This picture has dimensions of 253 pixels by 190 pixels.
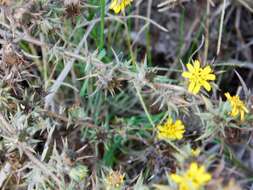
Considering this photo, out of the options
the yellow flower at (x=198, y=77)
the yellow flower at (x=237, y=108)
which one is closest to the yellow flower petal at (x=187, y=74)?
the yellow flower at (x=198, y=77)

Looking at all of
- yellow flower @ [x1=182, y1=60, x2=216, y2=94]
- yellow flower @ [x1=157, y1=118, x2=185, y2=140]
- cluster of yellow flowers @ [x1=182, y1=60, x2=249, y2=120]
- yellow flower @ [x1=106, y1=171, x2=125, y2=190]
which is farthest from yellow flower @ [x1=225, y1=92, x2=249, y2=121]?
yellow flower @ [x1=106, y1=171, x2=125, y2=190]

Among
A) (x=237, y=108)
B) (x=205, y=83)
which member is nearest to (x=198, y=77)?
(x=205, y=83)

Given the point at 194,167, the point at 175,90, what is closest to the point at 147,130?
the point at 175,90

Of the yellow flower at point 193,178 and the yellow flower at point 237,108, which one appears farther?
the yellow flower at point 237,108

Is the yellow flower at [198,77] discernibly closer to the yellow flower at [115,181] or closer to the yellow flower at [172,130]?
the yellow flower at [172,130]

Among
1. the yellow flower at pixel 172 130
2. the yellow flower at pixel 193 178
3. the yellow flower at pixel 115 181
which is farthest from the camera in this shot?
the yellow flower at pixel 172 130

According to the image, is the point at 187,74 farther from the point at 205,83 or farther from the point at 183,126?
the point at 183,126
